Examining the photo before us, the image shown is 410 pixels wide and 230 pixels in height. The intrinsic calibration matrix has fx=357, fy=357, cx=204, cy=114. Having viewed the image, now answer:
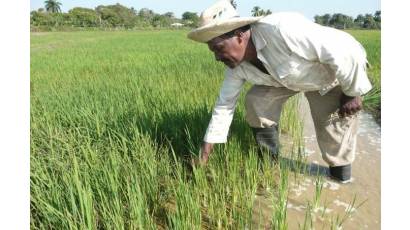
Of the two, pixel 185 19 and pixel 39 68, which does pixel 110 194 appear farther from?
pixel 185 19

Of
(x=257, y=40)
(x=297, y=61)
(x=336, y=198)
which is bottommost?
(x=336, y=198)

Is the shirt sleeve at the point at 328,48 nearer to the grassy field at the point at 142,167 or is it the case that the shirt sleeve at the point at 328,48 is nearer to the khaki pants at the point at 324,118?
the khaki pants at the point at 324,118

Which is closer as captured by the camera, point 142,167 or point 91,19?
point 142,167

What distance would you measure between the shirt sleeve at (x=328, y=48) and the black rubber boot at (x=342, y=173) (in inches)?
22.2

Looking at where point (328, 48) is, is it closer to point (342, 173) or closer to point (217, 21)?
point (217, 21)

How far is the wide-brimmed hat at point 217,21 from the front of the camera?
157cm

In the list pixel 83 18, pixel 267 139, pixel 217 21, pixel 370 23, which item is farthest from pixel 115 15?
pixel 217 21

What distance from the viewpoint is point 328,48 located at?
64.0 inches

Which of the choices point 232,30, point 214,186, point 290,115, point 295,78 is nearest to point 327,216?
point 214,186

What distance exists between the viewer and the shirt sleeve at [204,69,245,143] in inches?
73.4

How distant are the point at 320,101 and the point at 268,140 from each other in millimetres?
386

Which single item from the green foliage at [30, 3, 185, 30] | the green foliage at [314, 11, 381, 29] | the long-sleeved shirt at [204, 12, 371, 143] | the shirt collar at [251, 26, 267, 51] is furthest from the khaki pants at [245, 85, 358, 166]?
the green foliage at [30, 3, 185, 30]

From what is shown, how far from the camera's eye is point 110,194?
1.49 meters

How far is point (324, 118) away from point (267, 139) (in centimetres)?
36
